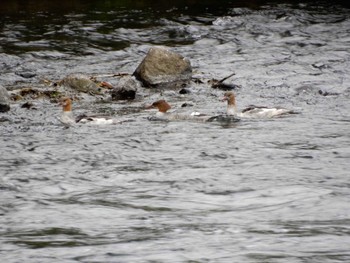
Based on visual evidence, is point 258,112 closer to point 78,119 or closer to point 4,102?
point 78,119

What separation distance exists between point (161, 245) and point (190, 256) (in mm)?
313

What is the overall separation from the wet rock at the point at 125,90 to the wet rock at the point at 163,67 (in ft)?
3.60

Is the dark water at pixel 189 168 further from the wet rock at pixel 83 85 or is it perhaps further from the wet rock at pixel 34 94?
the wet rock at pixel 83 85

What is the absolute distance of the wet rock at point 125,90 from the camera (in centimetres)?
1238

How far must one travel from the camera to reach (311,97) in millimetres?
12039

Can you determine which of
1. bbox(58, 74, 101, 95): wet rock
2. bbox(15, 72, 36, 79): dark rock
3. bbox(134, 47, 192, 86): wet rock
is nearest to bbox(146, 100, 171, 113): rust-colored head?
bbox(58, 74, 101, 95): wet rock

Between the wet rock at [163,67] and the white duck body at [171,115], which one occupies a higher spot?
the wet rock at [163,67]

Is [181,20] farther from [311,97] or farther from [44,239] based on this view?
[44,239]

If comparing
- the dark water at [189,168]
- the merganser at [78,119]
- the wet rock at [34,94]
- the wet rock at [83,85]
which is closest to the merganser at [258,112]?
the dark water at [189,168]

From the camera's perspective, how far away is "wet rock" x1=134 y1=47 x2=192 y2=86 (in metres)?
13.7

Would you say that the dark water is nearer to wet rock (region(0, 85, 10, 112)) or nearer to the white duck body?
wet rock (region(0, 85, 10, 112))

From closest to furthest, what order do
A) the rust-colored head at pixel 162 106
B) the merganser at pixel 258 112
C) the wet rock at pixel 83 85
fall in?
1. the merganser at pixel 258 112
2. the rust-colored head at pixel 162 106
3. the wet rock at pixel 83 85

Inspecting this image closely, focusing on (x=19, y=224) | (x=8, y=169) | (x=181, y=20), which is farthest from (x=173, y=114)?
(x=181, y=20)

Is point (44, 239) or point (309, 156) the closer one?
point (44, 239)
